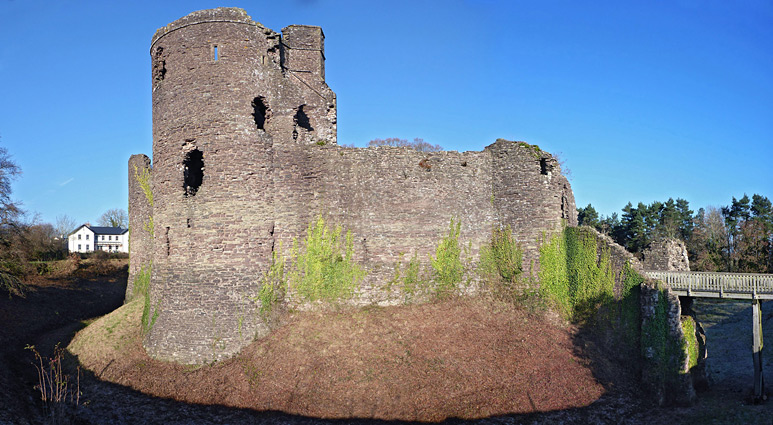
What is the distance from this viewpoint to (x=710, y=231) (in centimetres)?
4834

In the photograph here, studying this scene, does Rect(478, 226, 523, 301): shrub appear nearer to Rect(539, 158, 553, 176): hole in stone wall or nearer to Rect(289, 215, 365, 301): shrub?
Rect(539, 158, 553, 176): hole in stone wall

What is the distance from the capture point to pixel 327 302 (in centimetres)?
1728

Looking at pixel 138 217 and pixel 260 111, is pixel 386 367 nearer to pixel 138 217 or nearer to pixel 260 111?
pixel 260 111

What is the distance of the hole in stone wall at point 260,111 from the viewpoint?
56.3 feet

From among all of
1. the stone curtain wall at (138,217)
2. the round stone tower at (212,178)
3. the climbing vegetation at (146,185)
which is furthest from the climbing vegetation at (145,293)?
the climbing vegetation at (146,185)

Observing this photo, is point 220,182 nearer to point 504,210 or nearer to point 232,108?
point 232,108

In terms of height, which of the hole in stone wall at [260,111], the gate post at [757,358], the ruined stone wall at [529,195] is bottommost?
the gate post at [757,358]

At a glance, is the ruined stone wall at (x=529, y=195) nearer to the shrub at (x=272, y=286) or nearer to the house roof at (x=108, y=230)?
the shrub at (x=272, y=286)

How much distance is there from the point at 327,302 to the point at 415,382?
5.03m

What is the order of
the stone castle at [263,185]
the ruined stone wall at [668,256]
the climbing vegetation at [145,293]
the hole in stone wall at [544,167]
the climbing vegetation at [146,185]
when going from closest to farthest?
the stone castle at [263,185], the climbing vegetation at [145,293], the hole in stone wall at [544,167], the ruined stone wall at [668,256], the climbing vegetation at [146,185]

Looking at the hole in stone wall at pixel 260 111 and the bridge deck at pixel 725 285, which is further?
the hole in stone wall at pixel 260 111

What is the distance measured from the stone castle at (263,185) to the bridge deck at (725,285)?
4749 millimetres

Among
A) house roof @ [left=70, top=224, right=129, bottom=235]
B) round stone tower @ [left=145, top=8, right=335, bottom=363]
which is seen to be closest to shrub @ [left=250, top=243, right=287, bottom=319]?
round stone tower @ [left=145, top=8, right=335, bottom=363]

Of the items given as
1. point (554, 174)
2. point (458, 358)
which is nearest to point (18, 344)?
point (458, 358)
